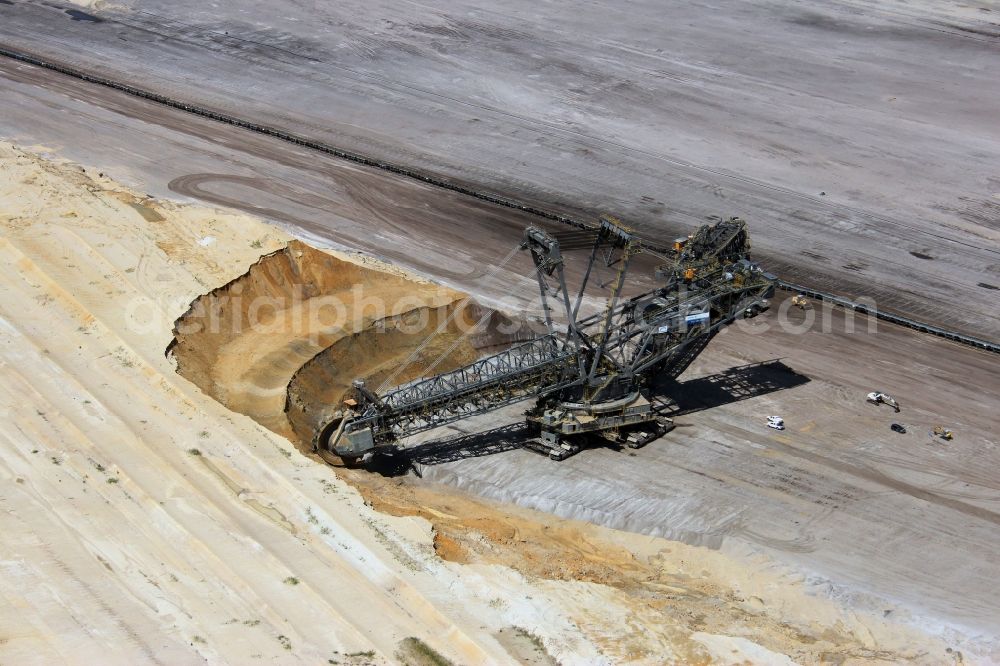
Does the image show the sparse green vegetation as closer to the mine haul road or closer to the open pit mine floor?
the open pit mine floor

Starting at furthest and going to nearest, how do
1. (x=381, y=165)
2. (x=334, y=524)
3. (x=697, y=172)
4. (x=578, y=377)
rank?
(x=697, y=172), (x=381, y=165), (x=578, y=377), (x=334, y=524)

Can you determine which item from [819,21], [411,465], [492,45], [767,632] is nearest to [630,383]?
[411,465]

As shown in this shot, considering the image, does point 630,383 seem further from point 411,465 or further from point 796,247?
point 796,247

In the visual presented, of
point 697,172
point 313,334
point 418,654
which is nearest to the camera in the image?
point 418,654

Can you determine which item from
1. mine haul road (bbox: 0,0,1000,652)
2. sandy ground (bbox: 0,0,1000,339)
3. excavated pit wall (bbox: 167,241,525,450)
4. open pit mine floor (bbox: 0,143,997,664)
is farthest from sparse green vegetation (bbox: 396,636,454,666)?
sandy ground (bbox: 0,0,1000,339)

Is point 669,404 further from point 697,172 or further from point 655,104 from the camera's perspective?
point 655,104

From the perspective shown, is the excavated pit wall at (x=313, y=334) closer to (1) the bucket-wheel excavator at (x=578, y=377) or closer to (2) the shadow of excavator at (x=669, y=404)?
(1) the bucket-wheel excavator at (x=578, y=377)

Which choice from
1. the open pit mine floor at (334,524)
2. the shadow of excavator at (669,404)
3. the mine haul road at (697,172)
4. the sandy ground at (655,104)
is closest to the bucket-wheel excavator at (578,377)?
the shadow of excavator at (669,404)

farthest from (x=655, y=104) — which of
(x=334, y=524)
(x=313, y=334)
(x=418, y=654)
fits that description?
(x=418, y=654)

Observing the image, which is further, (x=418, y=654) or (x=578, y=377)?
(x=578, y=377)
